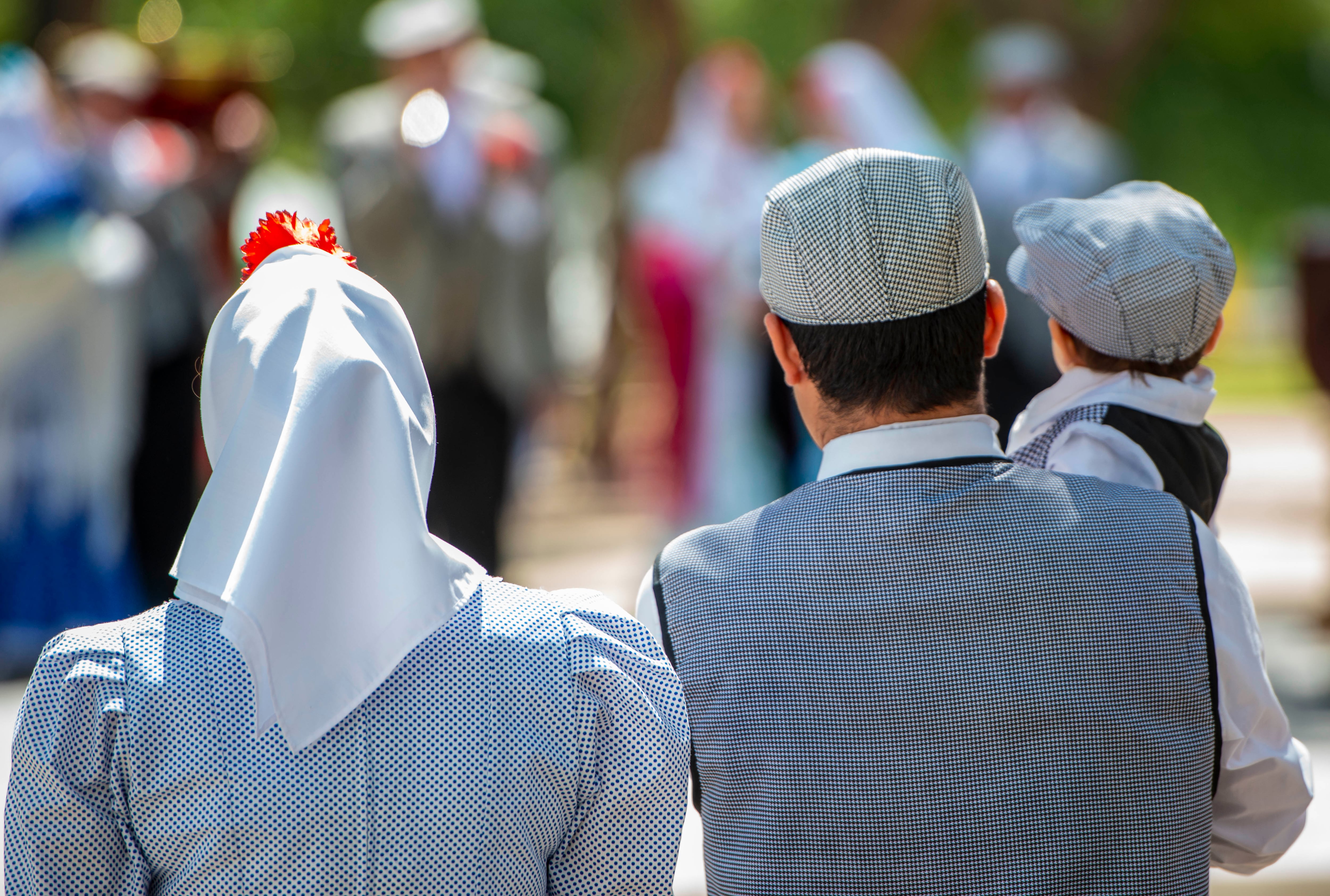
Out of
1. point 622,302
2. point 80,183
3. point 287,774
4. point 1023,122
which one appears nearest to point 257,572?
point 287,774

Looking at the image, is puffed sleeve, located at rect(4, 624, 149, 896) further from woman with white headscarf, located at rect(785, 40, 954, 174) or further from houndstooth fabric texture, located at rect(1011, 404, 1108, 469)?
woman with white headscarf, located at rect(785, 40, 954, 174)

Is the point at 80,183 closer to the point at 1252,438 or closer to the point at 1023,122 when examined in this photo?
the point at 1023,122

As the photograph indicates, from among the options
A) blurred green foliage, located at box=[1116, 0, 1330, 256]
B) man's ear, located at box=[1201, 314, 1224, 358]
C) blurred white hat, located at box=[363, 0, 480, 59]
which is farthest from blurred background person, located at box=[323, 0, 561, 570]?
blurred green foliage, located at box=[1116, 0, 1330, 256]

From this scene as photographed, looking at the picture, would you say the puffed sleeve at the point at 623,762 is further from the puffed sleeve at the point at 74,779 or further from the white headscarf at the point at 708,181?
the white headscarf at the point at 708,181

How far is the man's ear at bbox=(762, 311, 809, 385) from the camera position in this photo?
1.80 metres

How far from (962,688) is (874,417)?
32cm

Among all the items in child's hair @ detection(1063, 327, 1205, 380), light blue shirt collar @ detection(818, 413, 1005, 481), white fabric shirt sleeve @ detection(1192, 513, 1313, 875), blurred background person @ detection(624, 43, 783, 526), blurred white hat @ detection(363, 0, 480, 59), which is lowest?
blurred background person @ detection(624, 43, 783, 526)

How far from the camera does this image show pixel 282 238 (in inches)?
64.5

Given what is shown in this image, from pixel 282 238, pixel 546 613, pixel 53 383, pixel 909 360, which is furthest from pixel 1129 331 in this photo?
pixel 53 383

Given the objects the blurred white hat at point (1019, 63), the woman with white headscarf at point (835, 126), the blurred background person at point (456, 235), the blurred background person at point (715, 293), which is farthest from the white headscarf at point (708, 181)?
the blurred white hat at point (1019, 63)

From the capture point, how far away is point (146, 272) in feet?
17.9

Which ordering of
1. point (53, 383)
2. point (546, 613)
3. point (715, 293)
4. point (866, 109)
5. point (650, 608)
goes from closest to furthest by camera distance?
1. point (546, 613)
2. point (650, 608)
3. point (53, 383)
4. point (866, 109)
5. point (715, 293)

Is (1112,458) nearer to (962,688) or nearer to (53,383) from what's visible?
(962,688)

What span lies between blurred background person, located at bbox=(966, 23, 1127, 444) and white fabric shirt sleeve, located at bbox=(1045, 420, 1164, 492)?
273 cm
